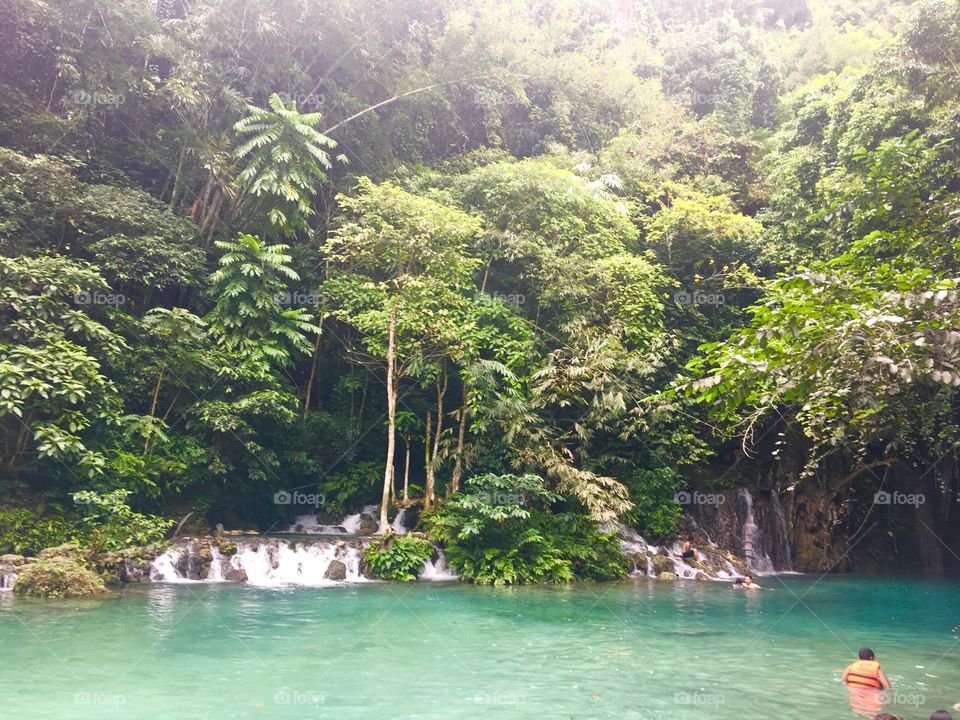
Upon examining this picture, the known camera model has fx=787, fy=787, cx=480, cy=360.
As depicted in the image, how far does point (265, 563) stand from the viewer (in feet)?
53.0

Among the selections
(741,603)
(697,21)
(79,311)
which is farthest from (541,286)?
(697,21)

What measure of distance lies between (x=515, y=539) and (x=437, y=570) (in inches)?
71.7

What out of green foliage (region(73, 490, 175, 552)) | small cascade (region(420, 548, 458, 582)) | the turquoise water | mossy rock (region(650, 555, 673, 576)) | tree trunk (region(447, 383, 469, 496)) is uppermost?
tree trunk (region(447, 383, 469, 496))

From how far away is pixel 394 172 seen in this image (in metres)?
23.6

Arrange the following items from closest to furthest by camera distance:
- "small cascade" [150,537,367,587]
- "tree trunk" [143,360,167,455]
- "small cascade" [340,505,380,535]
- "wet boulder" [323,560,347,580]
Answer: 1. "small cascade" [150,537,367,587]
2. "wet boulder" [323,560,347,580]
3. "tree trunk" [143,360,167,455]
4. "small cascade" [340,505,380,535]

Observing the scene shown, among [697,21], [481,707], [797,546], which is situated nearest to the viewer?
[481,707]

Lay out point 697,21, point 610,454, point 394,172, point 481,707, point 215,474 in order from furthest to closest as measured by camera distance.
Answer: point 697,21
point 394,172
point 610,454
point 215,474
point 481,707

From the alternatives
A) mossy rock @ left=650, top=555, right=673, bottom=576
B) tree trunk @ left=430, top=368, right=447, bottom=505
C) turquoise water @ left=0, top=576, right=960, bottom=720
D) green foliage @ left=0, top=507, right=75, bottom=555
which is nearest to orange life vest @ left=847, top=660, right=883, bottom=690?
turquoise water @ left=0, top=576, right=960, bottom=720

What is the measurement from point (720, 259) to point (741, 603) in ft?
41.0

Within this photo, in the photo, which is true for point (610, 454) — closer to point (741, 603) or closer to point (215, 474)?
point (741, 603)

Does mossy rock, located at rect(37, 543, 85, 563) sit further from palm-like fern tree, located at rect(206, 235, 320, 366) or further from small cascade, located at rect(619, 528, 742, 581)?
small cascade, located at rect(619, 528, 742, 581)

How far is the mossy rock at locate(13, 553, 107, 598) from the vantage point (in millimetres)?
13234

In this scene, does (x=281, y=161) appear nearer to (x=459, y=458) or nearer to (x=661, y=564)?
(x=459, y=458)

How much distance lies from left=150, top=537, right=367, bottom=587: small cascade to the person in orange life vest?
1016 centimetres
